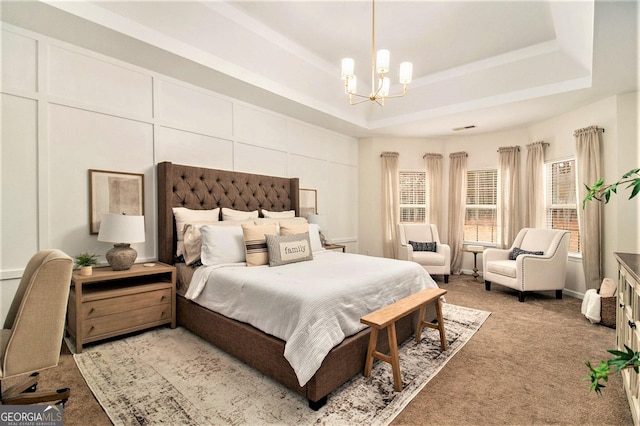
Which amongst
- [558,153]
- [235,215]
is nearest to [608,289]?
[558,153]

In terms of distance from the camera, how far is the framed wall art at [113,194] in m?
2.86

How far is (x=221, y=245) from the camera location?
2.95 m

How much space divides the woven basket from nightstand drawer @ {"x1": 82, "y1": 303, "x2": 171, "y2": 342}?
437cm

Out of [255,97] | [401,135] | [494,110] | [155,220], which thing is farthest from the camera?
[401,135]

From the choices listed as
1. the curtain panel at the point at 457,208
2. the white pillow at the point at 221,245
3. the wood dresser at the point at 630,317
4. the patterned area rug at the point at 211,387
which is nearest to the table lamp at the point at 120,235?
the white pillow at the point at 221,245

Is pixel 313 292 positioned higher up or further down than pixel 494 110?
further down

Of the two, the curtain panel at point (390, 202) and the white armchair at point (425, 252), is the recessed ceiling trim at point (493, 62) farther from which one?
the white armchair at point (425, 252)

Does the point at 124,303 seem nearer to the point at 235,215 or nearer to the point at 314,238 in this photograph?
the point at 235,215

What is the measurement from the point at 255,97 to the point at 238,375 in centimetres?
312

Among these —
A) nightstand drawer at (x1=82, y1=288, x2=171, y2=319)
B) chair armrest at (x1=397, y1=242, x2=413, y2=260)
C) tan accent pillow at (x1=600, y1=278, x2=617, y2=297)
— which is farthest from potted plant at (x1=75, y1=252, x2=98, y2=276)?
tan accent pillow at (x1=600, y1=278, x2=617, y2=297)

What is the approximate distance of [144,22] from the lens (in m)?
2.66

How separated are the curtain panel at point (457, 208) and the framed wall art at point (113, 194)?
5.08 meters

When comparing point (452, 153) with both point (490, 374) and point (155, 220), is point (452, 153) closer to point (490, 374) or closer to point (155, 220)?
point (490, 374)

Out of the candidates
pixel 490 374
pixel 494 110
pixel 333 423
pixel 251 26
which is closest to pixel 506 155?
pixel 494 110
